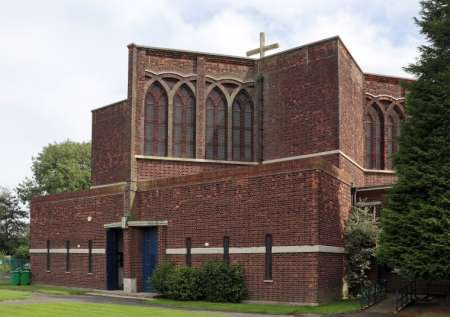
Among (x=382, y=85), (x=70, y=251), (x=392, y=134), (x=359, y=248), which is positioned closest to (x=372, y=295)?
(x=359, y=248)

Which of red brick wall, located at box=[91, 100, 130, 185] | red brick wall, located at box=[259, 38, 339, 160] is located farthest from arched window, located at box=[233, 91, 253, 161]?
red brick wall, located at box=[91, 100, 130, 185]

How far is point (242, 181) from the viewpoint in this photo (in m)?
26.0

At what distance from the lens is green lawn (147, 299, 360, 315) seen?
22062 mm

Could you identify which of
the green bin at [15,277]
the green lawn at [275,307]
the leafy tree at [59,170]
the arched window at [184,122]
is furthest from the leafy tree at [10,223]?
the green lawn at [275,307]

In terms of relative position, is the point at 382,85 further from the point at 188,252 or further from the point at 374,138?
the point at 188,252

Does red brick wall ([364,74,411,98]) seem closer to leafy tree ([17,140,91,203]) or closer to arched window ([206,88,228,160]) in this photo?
arched window ([206,88,228,160])

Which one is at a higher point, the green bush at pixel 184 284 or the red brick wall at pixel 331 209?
the red brick wall at pixel 331 209

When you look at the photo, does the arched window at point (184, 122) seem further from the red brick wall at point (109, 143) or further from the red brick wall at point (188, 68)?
the red brick wall at point (109, 143)

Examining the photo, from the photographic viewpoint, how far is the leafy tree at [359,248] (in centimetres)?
2562

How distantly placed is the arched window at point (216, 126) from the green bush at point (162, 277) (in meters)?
8.22

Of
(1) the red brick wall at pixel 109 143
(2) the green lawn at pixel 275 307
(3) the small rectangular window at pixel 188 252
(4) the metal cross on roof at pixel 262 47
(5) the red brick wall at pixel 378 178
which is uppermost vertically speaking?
(4) the metal cross on roof at pixel 262 47

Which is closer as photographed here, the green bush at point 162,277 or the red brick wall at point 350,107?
the green bush at point 162,277

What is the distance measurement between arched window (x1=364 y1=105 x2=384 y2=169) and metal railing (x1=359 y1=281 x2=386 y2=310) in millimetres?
10534

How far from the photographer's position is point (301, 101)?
105 feet
